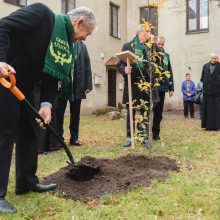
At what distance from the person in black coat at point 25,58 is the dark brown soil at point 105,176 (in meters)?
0.81

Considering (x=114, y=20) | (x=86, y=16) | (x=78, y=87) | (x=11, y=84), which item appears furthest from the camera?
(x=114, y=20)

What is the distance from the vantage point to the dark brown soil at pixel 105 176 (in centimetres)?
430

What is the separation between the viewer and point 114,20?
21812 millimetres

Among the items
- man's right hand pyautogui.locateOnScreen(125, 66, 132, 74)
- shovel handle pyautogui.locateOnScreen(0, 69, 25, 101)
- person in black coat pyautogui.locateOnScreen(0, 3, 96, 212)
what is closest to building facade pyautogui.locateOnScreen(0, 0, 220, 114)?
man's right hand pyautogui.locateOnScreen(125, 66, 132, 74)

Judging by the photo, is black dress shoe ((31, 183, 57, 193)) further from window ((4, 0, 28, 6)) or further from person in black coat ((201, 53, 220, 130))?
window ((4, 0, 28, 6))

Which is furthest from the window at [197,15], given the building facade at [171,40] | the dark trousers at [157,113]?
the dark trousers at [157,113]

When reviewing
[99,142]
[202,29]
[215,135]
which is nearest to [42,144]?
[99,142]

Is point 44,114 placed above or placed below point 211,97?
above

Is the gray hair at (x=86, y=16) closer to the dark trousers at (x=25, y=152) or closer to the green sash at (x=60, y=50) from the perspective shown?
the green sash at (x=60, y=50)

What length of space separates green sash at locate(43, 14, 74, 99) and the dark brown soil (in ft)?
3.96

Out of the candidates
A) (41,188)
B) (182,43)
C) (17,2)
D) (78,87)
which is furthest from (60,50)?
(182,43)

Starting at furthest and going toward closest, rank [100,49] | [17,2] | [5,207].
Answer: [100,49] < [17,2] < [5,207]

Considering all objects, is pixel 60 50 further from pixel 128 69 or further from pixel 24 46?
pixel 128 69

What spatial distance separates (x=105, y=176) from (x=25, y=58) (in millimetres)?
1731
